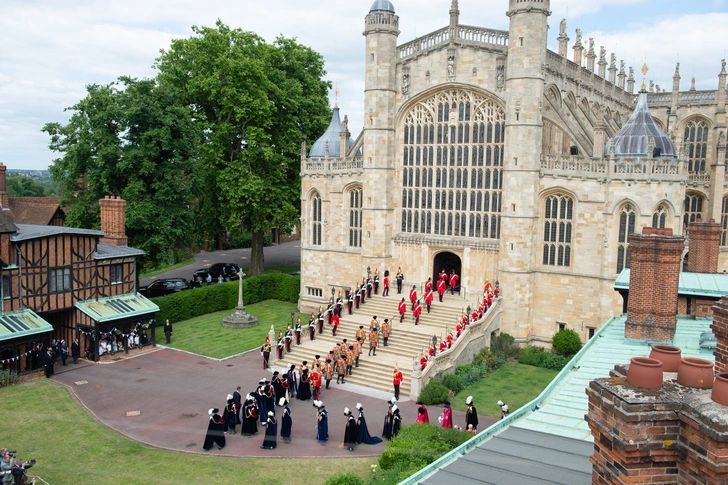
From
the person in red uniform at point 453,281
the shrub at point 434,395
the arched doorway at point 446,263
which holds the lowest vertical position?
the shrub at point 434,395

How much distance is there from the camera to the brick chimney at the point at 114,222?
31609 millimetres

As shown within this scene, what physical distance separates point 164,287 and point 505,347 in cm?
2270

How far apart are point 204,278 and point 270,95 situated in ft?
48.0

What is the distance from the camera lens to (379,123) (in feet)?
115

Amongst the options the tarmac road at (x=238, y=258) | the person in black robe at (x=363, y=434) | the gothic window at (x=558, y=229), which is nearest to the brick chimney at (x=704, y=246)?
the gothic window at (x=558, y=229)

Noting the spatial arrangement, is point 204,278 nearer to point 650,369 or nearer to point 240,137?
point 240,137

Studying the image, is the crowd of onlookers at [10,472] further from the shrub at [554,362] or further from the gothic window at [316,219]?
the gothic window at [316,219]

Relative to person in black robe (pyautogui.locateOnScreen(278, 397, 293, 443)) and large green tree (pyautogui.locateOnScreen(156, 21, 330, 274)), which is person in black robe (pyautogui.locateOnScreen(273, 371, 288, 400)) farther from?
large green tree (pyautogui.locateOnScreen(156, 21, 330, 274))

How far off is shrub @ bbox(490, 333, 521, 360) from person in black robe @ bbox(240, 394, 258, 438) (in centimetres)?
1404

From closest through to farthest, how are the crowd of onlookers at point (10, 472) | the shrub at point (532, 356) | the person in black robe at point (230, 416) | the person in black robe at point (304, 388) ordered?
1. the crowd of onlookers at point (10, 472)
2. the person in black robe at point (230, 416)
3. the person in black robe at point (304, 388)
4. the shrub at point (532, 356)

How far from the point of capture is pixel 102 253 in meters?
29.9

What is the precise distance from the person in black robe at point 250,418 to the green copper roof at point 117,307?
10.9 meters

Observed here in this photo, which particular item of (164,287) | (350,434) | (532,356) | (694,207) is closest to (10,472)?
(350,434)

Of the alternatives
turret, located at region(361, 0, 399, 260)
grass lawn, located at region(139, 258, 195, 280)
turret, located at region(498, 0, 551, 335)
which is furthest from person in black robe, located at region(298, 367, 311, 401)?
grass lawn, located at region(139, 258, 195, 280)
